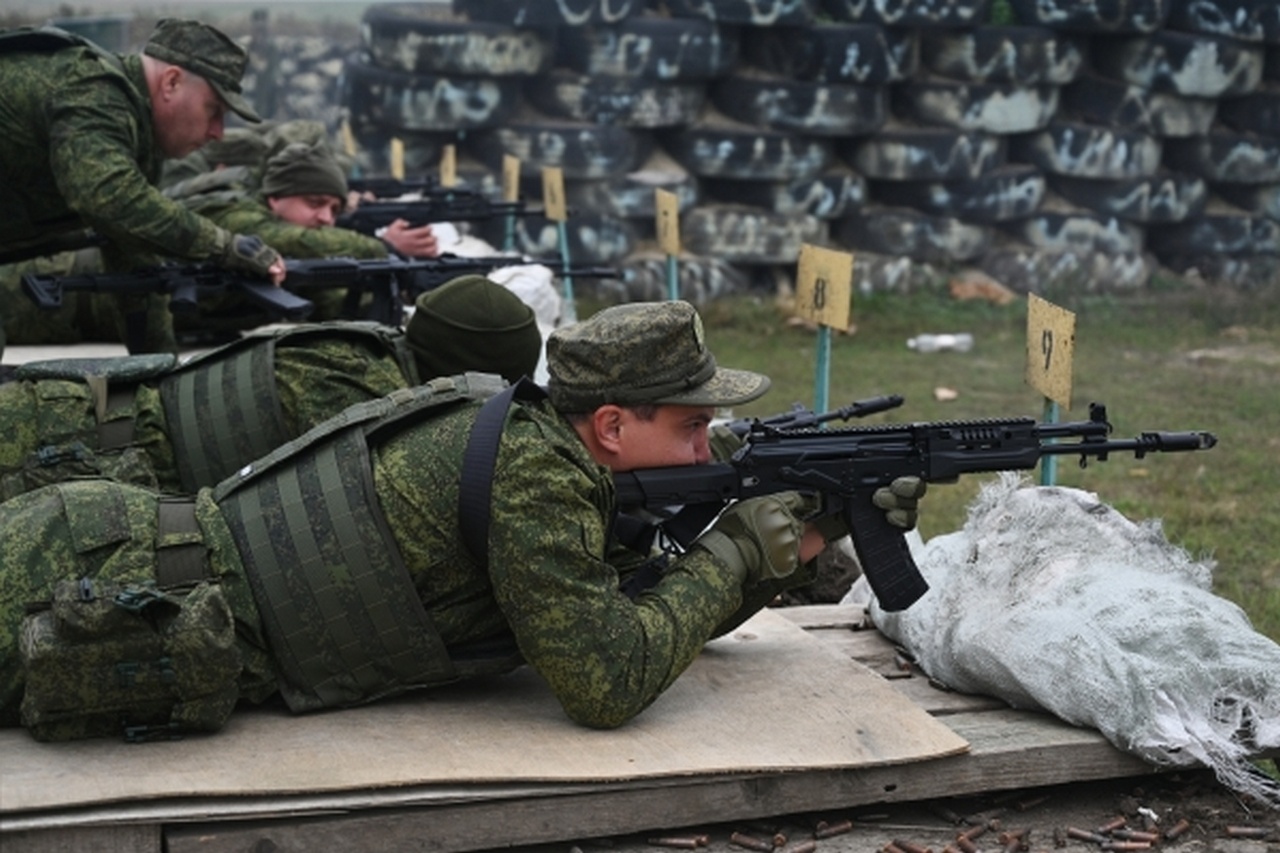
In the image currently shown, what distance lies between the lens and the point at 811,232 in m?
12.6

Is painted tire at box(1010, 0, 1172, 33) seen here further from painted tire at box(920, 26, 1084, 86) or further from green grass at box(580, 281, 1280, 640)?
green grass at box(580, 281, 1280, 640)

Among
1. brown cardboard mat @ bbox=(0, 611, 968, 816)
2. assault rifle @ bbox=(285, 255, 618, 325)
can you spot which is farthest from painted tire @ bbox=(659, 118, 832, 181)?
brown cardboard mat @ bbox=(0, 611, 968, 816)

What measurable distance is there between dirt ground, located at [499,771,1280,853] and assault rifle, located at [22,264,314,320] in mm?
3548

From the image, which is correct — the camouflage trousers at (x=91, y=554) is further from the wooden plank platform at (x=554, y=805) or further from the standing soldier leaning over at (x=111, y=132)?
the standing soldier leaning over at (x=111, y=132)

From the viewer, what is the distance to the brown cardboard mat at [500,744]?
3.41 meters

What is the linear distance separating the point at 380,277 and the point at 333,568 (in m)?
3.88

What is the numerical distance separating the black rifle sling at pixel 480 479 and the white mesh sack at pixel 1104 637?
4.10 ft

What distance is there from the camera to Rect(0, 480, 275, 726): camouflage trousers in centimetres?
356

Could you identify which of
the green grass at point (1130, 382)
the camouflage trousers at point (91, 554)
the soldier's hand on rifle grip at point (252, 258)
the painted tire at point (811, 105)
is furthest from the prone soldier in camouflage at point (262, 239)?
the painted tire at point (811, 105)

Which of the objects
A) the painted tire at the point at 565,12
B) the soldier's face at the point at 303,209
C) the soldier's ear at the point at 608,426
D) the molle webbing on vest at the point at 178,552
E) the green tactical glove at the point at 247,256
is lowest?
the soldier's face at the point at 303,209

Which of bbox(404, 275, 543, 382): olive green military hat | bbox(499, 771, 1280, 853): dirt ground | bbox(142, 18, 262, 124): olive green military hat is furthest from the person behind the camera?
bbox(142, 18, 262, 124): olive green military hat

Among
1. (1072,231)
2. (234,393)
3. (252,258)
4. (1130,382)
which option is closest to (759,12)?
(1072,231)

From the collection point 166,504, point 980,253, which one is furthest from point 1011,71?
point 166,504

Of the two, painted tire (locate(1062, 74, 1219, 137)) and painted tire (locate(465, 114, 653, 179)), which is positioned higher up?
painted tire (locate(1062, 74, 1219, 137))
